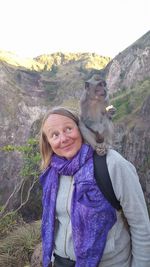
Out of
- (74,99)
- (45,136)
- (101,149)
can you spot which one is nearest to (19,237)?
(45,136)

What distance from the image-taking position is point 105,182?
2.05 metres

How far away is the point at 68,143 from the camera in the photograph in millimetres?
2266

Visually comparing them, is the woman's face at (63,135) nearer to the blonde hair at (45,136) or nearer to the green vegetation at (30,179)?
the blonde hair at (45,136)

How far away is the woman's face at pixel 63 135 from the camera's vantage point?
89.0 inches

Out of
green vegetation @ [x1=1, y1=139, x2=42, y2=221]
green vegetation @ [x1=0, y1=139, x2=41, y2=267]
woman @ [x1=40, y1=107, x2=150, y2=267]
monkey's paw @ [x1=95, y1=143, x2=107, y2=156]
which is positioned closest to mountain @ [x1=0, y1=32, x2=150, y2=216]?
green vegetation @ [x1=1, y1=139, x2=42, y2=221]

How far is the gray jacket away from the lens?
6.68ft

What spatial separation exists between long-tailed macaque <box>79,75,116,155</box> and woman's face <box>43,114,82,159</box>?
8cm

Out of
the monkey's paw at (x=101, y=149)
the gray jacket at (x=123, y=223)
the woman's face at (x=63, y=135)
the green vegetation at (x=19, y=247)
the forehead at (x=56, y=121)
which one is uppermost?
the forehead at (x=56, y=121)

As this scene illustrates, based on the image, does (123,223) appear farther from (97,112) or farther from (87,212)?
(97,112)

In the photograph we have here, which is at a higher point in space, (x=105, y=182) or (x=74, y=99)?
(x=74, y=99)

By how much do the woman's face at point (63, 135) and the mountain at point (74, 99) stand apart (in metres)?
12.8

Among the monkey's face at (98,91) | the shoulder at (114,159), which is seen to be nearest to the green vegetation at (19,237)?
the monkey's face at (98,91)

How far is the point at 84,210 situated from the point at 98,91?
79 cm

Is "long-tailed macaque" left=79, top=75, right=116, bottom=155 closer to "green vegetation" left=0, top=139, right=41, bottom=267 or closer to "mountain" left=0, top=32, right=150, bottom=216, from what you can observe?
"green vegetation" left=0, top=139, right=41, bottom=267
